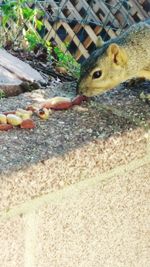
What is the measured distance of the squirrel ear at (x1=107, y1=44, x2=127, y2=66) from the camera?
8.23ft

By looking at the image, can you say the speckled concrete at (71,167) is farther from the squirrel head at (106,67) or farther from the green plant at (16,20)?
the green plant at (16,20)

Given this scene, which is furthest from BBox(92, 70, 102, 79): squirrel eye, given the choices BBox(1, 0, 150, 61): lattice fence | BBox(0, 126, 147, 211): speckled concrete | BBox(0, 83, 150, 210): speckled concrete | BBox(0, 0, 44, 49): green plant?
BBox(1, 0, 150, 61): lattice fence

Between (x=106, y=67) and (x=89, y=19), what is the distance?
Answer: 386 cm

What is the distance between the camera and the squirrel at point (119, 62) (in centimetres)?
245

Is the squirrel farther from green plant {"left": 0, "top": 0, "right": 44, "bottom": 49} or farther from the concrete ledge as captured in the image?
green plant {"left": 0, "top": 0, "right": 44, "bottom": 49}

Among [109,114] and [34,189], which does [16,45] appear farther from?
[34,189]

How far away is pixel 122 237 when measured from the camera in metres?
1.94

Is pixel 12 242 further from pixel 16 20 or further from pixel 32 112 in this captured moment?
pixel 16 20

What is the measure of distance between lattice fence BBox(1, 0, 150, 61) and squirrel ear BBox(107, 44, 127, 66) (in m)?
3.19

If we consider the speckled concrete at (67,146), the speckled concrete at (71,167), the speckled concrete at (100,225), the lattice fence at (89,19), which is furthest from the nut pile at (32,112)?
the lattice fence at (89,19)

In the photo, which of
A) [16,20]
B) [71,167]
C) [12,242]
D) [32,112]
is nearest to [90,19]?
[16,20]

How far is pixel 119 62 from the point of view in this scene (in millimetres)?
2586

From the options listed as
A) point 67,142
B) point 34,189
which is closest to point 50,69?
point 67,142

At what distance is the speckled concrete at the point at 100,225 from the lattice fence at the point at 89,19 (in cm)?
394
